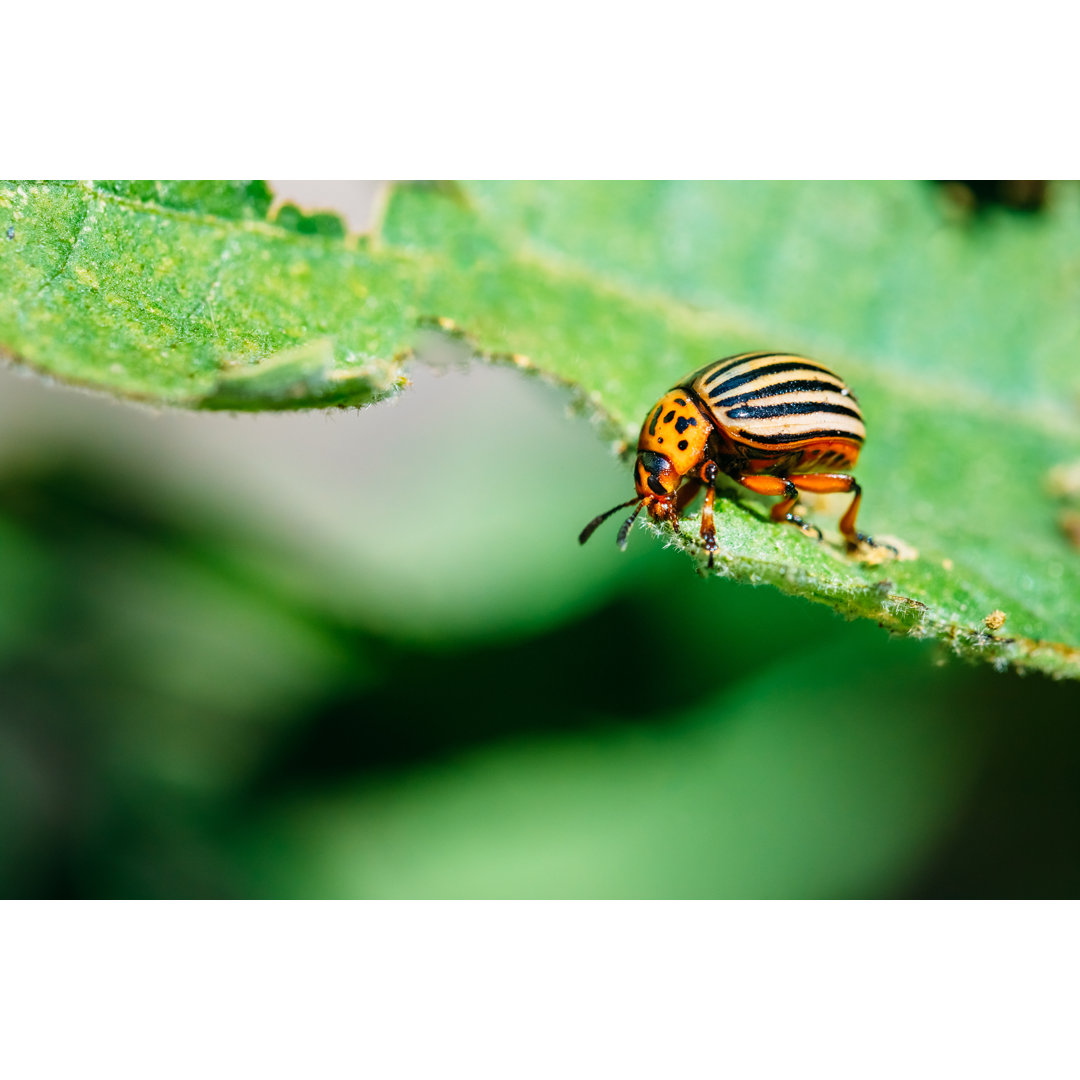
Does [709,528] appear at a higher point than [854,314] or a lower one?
lower

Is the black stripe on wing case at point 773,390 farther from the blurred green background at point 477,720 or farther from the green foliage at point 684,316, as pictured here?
the blurred green background at point 477,720

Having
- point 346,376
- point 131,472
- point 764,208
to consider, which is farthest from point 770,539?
point 131,472

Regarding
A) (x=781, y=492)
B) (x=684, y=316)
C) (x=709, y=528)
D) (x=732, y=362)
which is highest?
(x=684, y=316)

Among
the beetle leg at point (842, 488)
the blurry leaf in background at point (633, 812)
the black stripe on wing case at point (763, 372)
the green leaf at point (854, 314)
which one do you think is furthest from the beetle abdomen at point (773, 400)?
the blurry leaf in background at point (633, 812)

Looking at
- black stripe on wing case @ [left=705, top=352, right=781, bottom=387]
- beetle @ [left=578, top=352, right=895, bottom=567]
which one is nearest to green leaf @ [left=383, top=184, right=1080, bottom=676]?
beetle @ [left=578, top=352, right=895, bottom=567]

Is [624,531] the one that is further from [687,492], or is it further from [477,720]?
[477,720]

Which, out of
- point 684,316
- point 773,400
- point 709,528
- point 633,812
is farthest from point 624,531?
point 633,812
